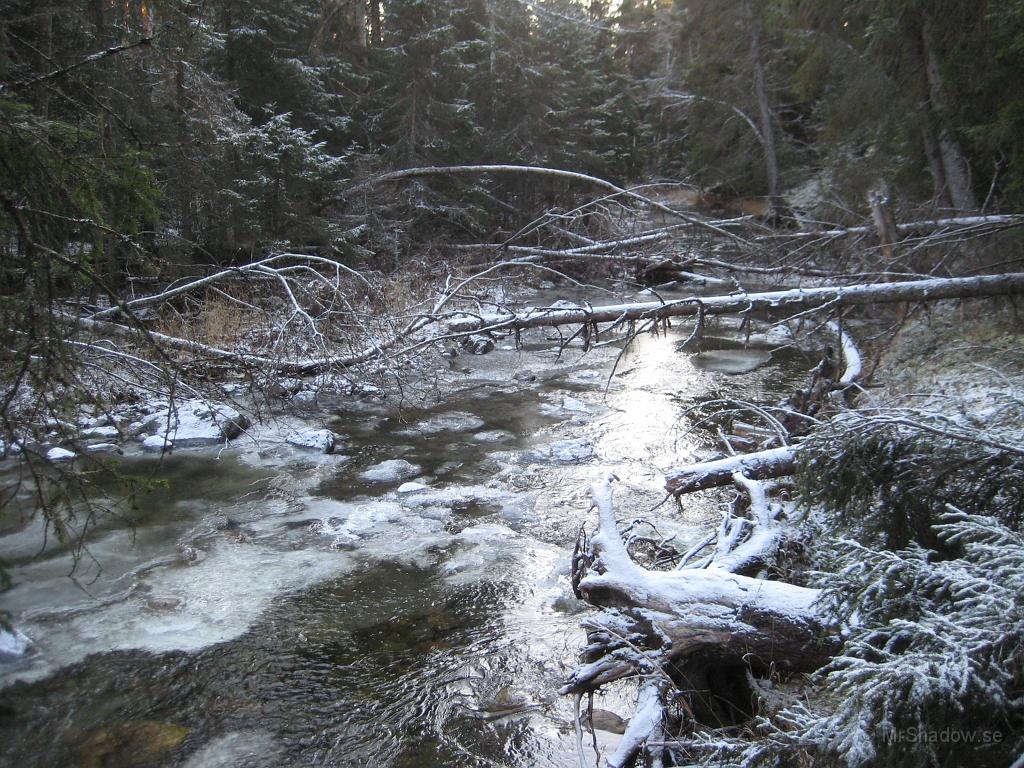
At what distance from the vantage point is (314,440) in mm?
8164

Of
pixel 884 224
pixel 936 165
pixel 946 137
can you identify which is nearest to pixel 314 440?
pixel 884 224

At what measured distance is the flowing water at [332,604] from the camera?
3.65 m

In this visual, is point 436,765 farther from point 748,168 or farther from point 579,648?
point 748,168

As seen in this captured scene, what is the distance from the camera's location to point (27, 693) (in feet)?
13.1

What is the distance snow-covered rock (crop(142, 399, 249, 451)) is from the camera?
26.8 ft

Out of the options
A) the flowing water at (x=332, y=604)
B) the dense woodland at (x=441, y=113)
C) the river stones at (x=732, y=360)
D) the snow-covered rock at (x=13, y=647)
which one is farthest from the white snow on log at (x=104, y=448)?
the river stones at (x=732, y=360)

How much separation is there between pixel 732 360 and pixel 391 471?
636cm

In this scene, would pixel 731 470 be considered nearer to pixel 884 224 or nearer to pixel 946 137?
pixel 884 224

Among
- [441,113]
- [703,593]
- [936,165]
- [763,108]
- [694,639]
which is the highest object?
[763,108]

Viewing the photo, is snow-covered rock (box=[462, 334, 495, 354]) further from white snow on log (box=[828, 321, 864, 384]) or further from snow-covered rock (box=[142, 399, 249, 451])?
white snow on log (box=[828, 321, 864, 384])

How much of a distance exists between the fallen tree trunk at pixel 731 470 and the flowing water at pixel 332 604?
50 cm

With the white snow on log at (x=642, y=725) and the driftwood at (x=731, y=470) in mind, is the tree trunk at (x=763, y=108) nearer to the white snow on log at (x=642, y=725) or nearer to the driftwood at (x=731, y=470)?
the driftwood at (x=731, y=470)

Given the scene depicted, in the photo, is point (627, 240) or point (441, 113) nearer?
point (627, 240)

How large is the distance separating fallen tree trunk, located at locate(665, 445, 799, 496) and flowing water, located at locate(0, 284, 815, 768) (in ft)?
1.63
